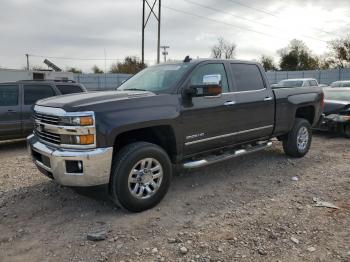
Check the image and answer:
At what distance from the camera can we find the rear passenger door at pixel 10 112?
8.20 m

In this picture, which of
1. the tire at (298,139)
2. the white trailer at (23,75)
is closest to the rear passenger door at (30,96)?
the tire at (298,139)

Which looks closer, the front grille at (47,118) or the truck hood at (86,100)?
the truck hood at (86,100)

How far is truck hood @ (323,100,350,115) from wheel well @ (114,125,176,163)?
6626 millimetres

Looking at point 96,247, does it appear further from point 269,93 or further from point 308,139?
point 308,139

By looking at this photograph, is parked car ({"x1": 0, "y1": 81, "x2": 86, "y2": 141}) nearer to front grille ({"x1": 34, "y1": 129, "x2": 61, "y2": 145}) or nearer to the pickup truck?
the pickup truck

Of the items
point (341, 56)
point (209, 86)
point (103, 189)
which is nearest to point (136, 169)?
point (103, 189)

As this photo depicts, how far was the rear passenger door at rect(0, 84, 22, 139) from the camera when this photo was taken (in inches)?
323

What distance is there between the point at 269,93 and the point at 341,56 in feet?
170

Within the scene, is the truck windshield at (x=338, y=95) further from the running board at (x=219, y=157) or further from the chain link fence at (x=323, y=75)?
the chain link fence at (x=323, y=75)

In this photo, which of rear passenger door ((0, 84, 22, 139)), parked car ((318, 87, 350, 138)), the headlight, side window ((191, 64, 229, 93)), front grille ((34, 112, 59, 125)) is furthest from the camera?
parked car ((318, 87, 350, 138))

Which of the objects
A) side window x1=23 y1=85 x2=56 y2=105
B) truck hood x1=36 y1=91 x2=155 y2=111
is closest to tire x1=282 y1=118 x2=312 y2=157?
truck hood x1=36 y1=91 x2=155 y2=111

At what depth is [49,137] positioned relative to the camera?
4242 mm

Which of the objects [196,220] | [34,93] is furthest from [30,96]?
[196,220]

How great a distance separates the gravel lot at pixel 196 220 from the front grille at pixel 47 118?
2.90 ft
